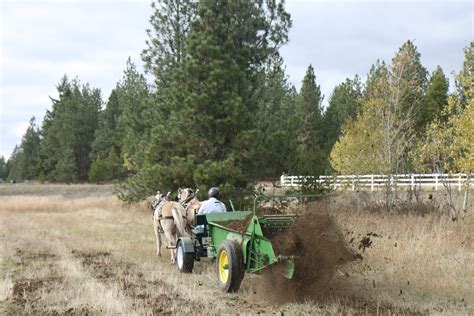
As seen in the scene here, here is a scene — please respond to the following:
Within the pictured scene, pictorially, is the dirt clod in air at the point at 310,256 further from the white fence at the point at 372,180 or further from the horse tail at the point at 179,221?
the white fence at the point at 372,180

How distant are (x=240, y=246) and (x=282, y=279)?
93 centimetres

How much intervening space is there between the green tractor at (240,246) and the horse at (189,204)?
102 centimetres

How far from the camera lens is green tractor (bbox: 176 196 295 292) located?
673cm

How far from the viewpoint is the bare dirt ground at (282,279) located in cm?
654

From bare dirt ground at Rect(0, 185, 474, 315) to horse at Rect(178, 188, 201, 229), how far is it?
3.30ft

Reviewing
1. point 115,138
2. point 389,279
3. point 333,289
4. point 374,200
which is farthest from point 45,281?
point 115,138

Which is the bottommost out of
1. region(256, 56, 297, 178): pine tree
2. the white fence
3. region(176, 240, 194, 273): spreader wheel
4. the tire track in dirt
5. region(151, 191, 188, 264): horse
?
the tire track in dirt

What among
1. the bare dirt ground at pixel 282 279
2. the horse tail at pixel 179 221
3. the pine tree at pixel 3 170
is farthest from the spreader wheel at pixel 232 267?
the pine tree at pixel 3 170

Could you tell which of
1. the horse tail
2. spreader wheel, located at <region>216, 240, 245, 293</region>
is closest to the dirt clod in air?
spreader wheel, located at <region>216, 240, 245, 293</region>

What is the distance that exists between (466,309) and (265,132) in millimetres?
11855

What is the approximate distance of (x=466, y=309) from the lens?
6410 millimetres

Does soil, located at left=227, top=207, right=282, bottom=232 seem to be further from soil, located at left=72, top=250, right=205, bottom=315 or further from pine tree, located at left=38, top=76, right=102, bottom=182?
pine tree, located at left=38, top=76, right=102, bottom=182

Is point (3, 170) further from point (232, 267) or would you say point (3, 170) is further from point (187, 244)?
point (232, 267)

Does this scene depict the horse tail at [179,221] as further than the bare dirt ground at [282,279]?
Yes
